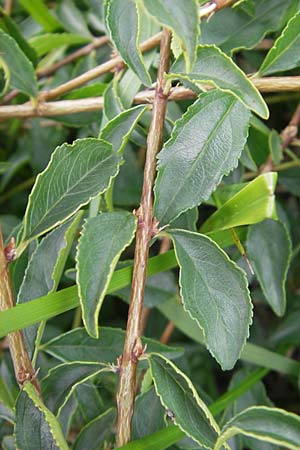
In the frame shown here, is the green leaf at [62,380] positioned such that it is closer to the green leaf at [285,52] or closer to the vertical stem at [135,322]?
the vertical stem at [135,322]

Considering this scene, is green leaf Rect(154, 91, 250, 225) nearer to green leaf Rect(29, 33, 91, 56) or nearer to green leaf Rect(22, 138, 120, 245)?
green leaf Rect(22, 138, 120, 245)

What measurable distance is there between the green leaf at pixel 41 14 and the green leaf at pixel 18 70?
205 mm

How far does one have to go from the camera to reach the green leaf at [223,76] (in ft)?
1.52

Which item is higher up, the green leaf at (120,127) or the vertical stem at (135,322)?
the green leaf at (120,127)

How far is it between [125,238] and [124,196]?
0.29m

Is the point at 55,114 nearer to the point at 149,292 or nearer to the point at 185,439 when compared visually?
the point at 149,292

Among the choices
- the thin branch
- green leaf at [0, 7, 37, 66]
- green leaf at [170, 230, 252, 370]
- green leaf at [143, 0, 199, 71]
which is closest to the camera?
green leaf at [143, 0, 199, 71]

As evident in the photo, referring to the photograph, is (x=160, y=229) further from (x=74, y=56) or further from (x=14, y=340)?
(x=74, y=56)

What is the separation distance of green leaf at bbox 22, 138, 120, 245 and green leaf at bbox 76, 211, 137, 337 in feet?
0.11

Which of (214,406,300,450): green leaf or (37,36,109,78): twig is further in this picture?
(37,36,109,78): twig

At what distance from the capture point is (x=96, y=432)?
0.60 m

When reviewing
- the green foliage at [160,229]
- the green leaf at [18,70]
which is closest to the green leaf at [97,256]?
the green foliage at [160,229]

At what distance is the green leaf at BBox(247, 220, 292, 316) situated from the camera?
26.5 inches

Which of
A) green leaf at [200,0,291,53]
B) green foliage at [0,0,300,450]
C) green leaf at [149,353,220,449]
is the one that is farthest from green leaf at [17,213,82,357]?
green leaf at [200,0,291,53]
